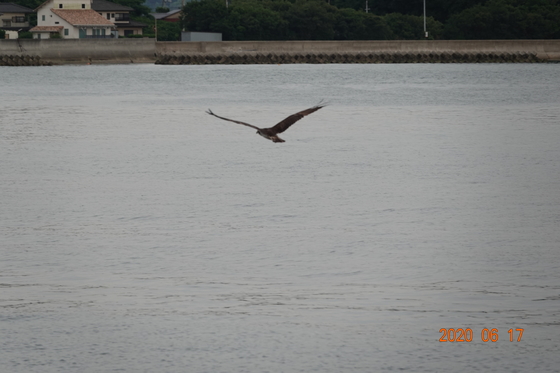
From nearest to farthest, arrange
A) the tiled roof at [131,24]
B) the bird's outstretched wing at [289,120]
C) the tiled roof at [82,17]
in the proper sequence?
the bird's outstretched wing at [289,120] < the tiled roof at [82,17] < the tiled roof at [131,24]

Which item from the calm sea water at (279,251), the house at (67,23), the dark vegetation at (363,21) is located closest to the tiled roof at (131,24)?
the dark vegetation at (363,21)

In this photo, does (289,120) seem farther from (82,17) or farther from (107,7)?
(107,7)

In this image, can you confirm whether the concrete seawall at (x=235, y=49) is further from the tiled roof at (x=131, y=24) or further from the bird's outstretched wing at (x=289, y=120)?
the bird's outstretched wing at (x=289, y=120)

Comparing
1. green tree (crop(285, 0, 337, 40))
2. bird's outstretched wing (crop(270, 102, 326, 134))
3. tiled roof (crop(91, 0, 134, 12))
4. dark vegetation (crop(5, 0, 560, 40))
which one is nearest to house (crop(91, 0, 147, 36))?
tiled roof (crop(91, 0, 134, 12))

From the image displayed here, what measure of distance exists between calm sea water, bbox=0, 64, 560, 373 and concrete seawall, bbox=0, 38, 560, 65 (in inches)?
2278

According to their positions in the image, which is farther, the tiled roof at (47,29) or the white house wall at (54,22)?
the white house wall at (54,22)

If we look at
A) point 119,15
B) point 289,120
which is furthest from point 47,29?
point 289,120

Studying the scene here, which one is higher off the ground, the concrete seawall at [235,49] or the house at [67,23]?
the house at [67,23]

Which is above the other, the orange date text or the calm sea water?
the orange date text

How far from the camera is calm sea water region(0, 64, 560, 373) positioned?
6.92m

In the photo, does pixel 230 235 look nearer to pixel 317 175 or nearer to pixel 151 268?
pixel 151 268

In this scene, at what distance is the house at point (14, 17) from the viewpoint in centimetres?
10319

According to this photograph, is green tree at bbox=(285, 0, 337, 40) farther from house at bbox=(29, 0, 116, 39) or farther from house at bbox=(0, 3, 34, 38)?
house at bbox=(0, 3, 34, 38)

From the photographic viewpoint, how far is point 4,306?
7.90 metres
